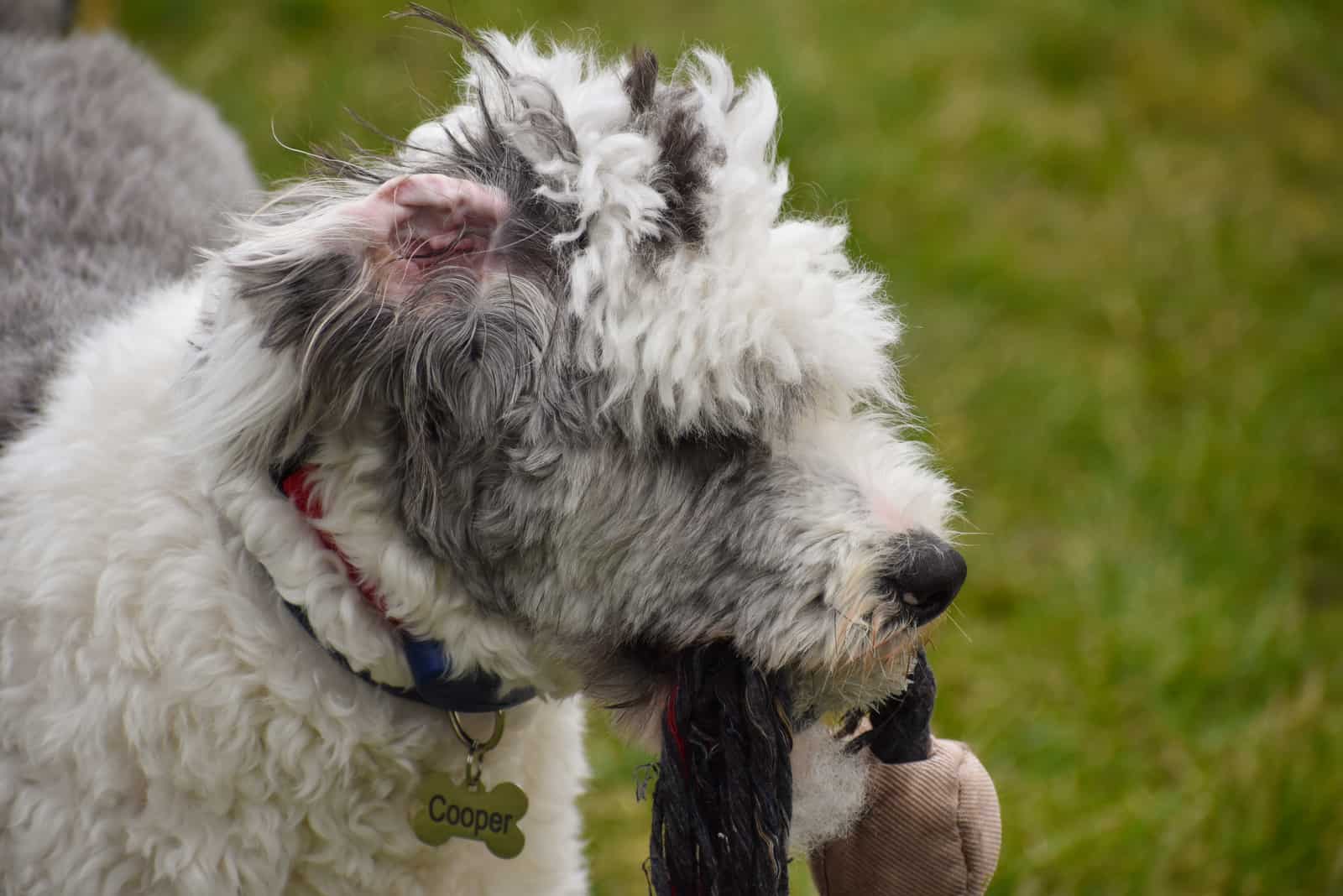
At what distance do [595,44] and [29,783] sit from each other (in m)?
1.58

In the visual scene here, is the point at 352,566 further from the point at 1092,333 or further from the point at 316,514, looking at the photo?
the point at 1092,333

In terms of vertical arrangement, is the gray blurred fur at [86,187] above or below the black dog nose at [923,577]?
below

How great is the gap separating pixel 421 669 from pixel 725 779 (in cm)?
51

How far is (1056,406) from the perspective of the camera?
Answer: 197 inches

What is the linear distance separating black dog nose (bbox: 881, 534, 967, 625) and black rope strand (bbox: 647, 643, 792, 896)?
24 cm

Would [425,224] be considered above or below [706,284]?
below

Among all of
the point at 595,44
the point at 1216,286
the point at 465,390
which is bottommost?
the point at 465,390

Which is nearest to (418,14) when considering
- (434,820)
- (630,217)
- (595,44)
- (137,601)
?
(595,44)

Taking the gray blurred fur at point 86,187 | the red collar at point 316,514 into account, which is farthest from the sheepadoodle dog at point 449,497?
the gray blurred fur at point 86,187

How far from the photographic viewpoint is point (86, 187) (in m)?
2.72

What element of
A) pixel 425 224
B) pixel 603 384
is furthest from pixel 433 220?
pixel 603 384

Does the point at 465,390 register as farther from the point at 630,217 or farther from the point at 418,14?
the point at 418,14

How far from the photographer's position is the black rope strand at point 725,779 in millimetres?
1916

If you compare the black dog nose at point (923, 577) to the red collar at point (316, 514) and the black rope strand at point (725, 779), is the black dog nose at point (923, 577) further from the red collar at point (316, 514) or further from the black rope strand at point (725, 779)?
the red collar at point (316, 514)
